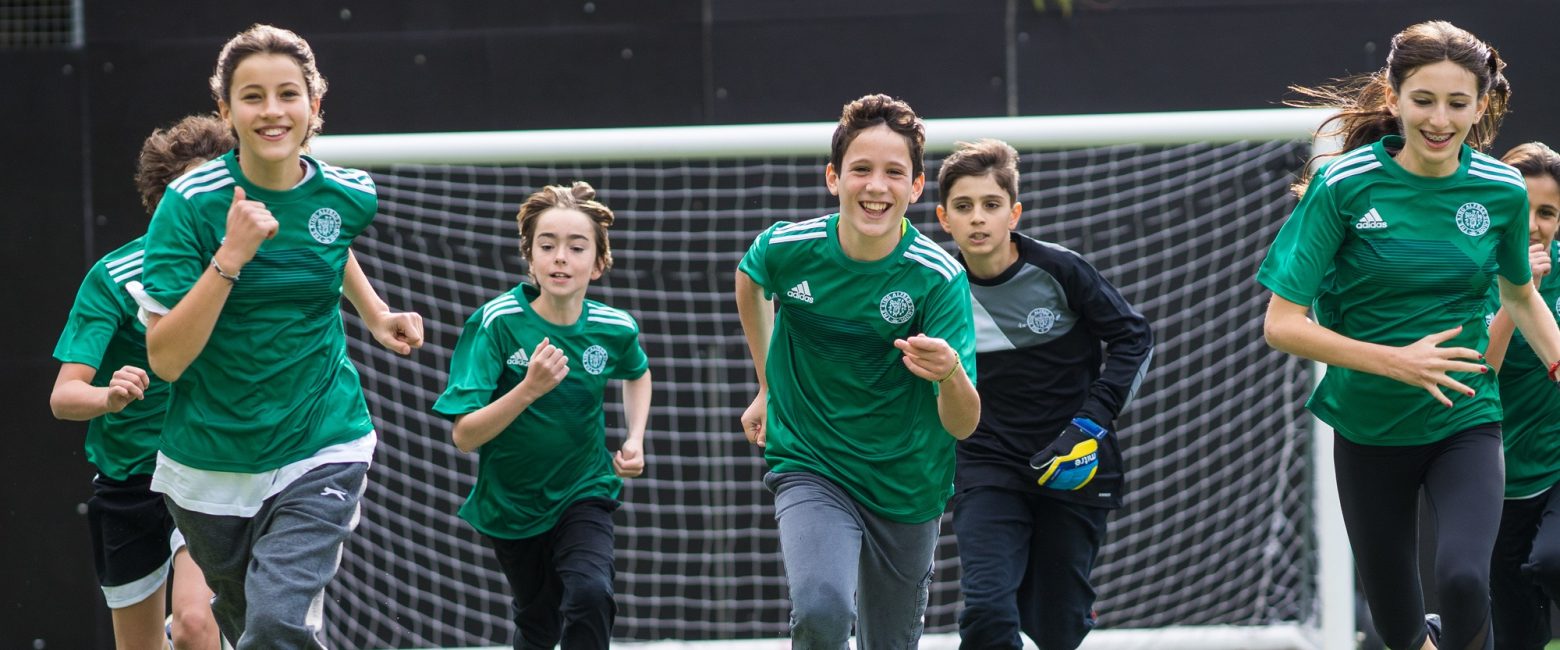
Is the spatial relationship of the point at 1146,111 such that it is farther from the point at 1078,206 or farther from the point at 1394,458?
the point at 1394,458

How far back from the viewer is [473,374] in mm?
4125

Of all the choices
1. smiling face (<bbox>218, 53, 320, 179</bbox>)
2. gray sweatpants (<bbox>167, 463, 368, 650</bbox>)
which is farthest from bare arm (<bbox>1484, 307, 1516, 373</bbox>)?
smiling face (<bbox>218, 53, 320, 179</bbox>)

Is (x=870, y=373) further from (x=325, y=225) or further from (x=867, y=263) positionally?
(x=325, y=225)

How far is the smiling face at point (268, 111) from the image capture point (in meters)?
3.33

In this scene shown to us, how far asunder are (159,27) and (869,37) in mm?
3007

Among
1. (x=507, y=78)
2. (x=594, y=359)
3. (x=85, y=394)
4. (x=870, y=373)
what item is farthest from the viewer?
(x=507, y=78)

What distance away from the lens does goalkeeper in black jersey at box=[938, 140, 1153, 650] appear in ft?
13.1

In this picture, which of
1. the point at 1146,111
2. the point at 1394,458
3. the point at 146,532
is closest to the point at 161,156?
the point at 146,532

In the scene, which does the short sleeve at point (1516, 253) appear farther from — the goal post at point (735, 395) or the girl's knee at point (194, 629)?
the girl's knee at point (194, 629)

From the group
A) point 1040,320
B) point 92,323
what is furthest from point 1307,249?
point 92,323

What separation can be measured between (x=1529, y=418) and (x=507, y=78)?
408 cm

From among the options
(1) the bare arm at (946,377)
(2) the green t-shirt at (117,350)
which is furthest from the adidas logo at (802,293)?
(2) the green t-shirt at (117,350)

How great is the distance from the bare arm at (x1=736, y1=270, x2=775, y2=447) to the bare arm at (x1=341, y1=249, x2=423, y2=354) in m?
0.86

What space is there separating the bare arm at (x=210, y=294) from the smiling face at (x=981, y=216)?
1.84 m
